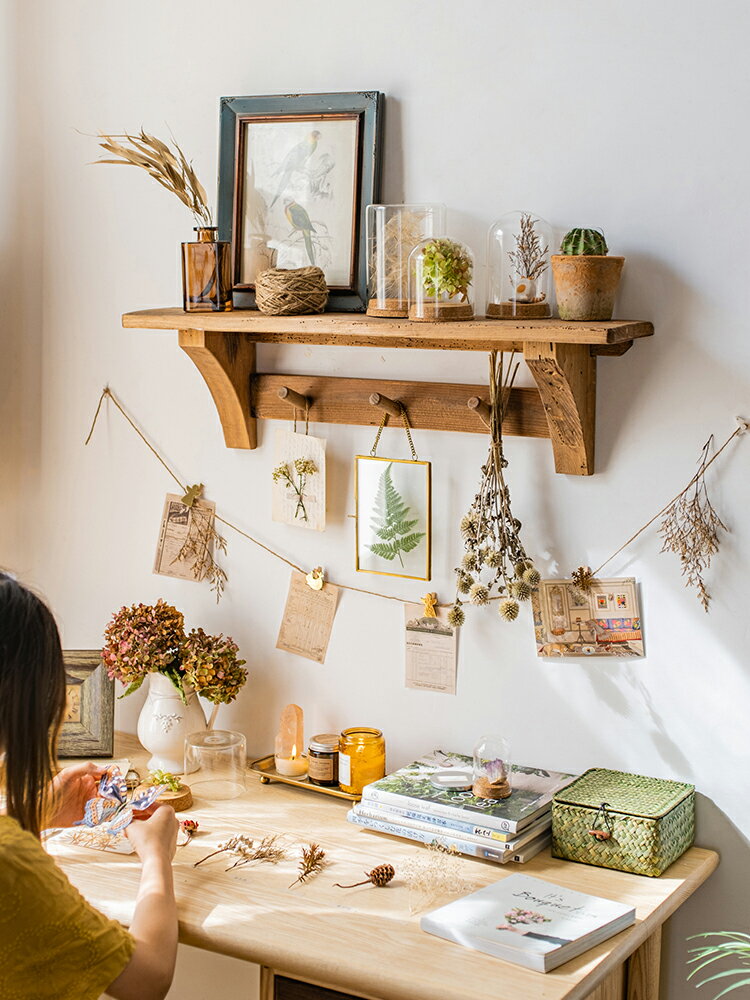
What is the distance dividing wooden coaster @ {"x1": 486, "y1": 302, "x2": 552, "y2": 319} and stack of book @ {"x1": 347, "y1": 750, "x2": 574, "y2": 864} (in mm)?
712

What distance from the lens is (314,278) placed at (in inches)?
71.6

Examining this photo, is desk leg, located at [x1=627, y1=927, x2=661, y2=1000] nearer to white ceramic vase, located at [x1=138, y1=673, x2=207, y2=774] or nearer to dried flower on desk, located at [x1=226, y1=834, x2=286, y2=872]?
dried flower on desk, located at [x1=226, y1=834, x2=286, y2=872]

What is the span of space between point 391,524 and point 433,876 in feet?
1.93

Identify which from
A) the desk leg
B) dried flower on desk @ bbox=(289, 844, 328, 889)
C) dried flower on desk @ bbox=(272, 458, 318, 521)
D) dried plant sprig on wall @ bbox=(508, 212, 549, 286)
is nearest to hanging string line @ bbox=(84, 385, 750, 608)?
dried flower on desk @ bbox=(272, 458, 318, 521)

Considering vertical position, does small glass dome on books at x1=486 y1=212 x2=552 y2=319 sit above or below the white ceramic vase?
above

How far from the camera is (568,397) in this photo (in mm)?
1674

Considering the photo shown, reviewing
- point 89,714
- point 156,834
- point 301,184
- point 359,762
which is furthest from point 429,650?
point 301,184

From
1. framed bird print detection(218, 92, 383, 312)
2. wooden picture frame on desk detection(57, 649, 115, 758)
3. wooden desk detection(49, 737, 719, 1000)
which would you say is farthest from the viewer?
wooden picture frame on desk detection(57, 649, 115, 758)

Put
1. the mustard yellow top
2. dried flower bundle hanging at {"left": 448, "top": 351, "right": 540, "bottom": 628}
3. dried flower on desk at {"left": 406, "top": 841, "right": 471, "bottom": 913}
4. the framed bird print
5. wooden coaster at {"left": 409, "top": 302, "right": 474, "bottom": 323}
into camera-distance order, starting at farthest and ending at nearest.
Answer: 1. the framed bird print
2. dried flower bundle hanging at {"left": 448, "top": 351, "right": 540, "bottom": 628}
3. wooden coaster at {"left": 409, "top": 302, "right": 474, "bottom": 323}
4. dried flower on desk at {"left": 406, "top": 841, "right": 471, "bottom": 913}
5. the mustard yellow top

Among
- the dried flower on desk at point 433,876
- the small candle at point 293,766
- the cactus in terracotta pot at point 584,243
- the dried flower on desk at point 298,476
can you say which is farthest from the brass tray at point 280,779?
the cactus in terracotta pot at point 584,243

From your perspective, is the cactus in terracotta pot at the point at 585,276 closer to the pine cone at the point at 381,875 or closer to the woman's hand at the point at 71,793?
the pine cone at the point at 381,875

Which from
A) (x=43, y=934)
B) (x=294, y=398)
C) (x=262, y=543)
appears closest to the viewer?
(x=43, y=934)

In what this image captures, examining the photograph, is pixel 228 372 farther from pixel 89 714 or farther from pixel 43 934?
pixel 43 934

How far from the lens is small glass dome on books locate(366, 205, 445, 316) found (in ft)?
5.86
